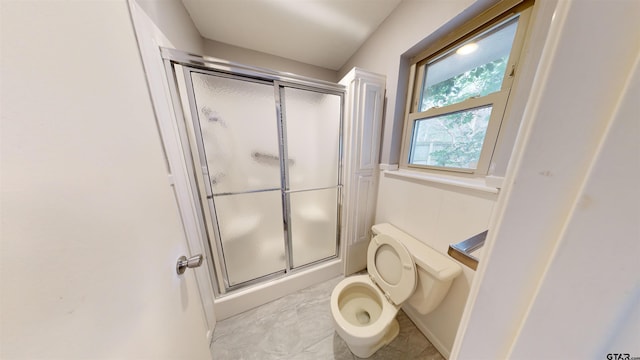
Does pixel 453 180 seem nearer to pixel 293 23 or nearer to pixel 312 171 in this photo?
pixel 312 171

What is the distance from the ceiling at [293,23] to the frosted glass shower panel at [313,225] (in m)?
1.34

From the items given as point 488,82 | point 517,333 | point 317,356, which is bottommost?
point 317,356

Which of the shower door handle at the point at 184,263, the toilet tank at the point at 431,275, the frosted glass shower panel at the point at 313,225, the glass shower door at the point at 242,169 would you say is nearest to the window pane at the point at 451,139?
the toilet tank at the point at 431,275

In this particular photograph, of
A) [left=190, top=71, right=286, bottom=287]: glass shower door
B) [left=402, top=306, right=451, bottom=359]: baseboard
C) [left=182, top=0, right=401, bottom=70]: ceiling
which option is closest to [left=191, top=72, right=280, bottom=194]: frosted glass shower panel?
[left=190, top=71, right=286, bottom=287]: glass shower door

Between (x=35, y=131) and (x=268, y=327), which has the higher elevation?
(x=35, y=131)

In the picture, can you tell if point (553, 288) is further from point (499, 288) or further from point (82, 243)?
point (82, 243)

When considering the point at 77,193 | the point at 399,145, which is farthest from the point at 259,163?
the point at 399,145

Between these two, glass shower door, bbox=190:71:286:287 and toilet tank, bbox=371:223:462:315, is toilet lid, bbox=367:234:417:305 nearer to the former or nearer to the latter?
toilet tank, bbox=371:223:462:315

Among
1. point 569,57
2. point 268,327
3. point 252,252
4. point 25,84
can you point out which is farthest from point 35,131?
point 268,327

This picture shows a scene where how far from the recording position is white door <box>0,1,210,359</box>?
0.24 metres

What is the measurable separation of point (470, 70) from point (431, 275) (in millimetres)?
1197

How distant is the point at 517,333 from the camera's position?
27cm

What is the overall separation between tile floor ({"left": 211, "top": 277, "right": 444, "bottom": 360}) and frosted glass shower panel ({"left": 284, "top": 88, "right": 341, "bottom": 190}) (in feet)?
3.27

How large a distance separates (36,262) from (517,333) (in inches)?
29.9
